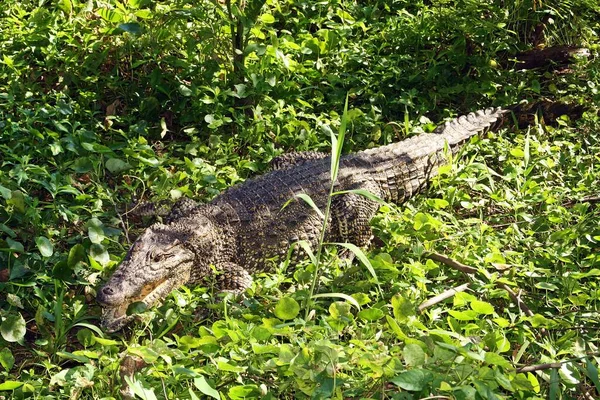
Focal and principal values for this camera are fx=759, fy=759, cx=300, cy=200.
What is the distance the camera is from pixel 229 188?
5.27 metres

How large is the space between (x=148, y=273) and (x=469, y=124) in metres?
3.06

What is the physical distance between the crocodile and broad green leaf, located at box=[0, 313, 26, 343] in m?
0.43

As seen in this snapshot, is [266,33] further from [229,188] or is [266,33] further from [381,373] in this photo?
[381,373]

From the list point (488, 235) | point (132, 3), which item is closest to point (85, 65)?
point (132, 3)

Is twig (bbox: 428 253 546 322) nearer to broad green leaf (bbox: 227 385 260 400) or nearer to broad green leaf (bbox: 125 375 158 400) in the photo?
broad green leaf (bbox: 227 385 260 400)

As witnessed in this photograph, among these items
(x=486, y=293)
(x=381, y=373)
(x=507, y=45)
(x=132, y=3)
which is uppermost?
(x=132, y=3)

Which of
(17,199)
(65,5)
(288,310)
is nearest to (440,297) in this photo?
A: (288,310)

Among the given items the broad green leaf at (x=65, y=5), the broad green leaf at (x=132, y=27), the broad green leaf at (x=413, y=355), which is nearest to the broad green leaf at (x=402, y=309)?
the broad green leaf at (x=413, y=355)

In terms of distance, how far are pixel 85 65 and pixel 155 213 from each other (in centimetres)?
181

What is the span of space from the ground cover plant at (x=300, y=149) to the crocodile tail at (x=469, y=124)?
0.10 m

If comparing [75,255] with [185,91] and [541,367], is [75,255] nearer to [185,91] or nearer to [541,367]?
[185,91]

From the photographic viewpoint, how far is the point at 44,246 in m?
4.46

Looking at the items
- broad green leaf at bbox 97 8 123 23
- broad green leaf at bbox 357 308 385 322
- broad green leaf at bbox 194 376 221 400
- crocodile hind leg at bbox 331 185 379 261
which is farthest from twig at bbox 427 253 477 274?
broad green leaf at bbox 97 8 123 23

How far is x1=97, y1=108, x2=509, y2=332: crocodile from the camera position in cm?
449
